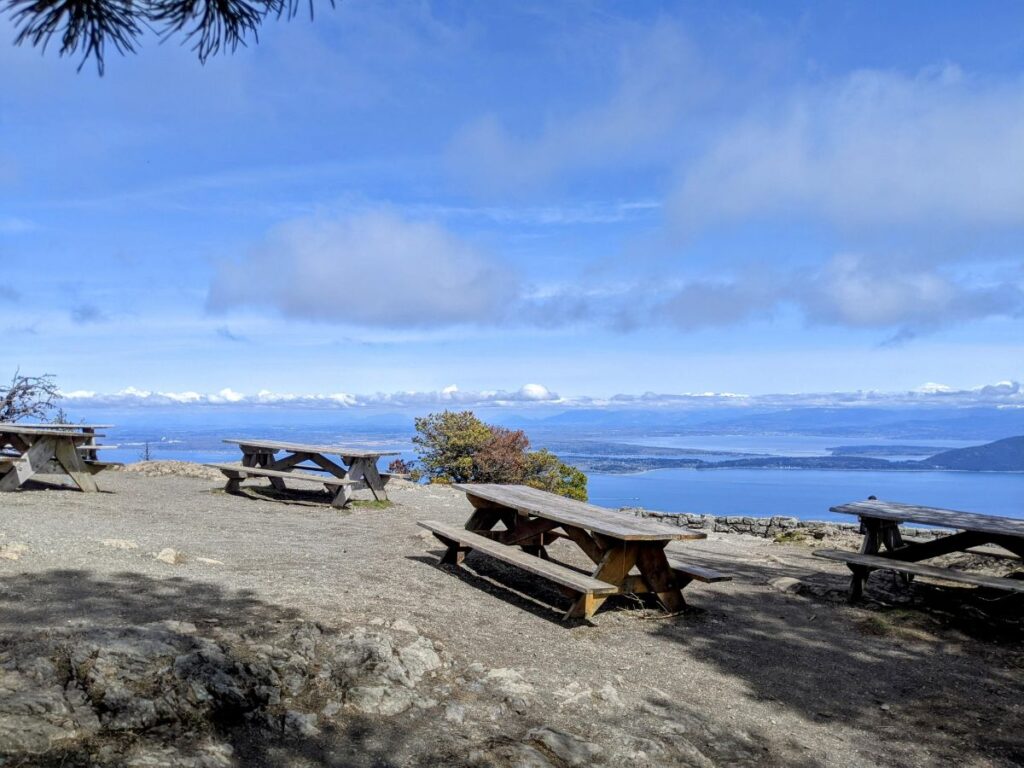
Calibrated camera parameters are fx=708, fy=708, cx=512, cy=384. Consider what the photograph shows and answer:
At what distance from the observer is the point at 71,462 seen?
1023 centimetres

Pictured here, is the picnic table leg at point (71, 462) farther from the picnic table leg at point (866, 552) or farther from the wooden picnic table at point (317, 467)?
the picnic table leg at point (866, 552)

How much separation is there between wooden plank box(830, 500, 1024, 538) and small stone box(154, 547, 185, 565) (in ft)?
20.1

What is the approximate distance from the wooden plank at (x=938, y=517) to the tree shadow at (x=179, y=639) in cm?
513

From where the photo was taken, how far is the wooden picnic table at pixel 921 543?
627 centimetres

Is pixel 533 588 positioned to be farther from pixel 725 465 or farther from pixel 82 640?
pixel 725 465

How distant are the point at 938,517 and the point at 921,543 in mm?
433

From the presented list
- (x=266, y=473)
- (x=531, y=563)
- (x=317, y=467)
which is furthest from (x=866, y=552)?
(x=266, y=473)

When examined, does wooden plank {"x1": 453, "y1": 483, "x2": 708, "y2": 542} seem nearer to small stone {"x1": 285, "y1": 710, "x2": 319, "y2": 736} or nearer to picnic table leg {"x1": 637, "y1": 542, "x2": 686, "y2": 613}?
picnic table leg {"x1": 637, "y1": 542, "x2": 686, "y2": 613}

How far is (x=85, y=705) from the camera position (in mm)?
3123

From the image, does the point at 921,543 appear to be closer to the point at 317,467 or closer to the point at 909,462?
the point at 317,467

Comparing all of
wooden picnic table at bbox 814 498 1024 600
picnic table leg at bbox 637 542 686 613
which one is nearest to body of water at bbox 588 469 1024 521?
wooden picnic table at bbox 814 498 1024 600

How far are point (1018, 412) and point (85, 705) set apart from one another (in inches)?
7838

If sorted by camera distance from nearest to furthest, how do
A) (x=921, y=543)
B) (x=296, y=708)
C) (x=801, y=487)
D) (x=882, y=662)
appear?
(x=296, y=708), (x=882, y=662), (x=921, y=543), (x=801, y=487)

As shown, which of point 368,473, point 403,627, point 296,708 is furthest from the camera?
point 368,473
